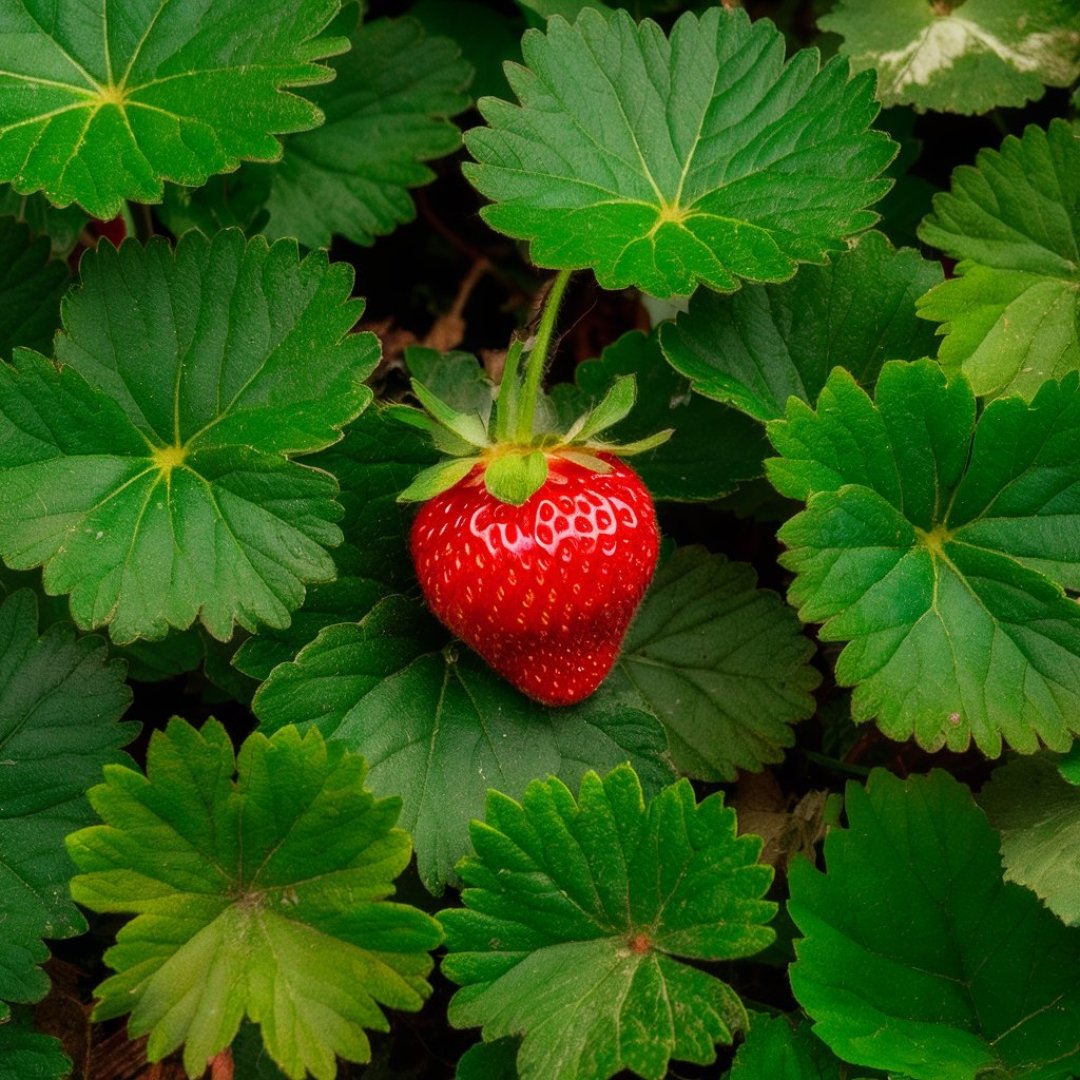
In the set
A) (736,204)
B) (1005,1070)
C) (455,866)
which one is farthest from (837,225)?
(1005,1070)

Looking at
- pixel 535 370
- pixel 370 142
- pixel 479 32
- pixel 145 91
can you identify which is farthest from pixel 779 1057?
pixel 479 32

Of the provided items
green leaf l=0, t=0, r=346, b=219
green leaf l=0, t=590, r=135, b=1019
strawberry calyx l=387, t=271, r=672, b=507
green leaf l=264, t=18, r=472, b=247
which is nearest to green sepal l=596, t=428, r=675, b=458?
strawberry calyx l=387, t=271, r=672, b=507

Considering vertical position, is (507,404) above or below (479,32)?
below

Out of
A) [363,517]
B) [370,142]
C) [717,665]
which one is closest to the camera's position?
[363,517]

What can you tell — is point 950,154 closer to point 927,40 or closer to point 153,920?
point 927,40

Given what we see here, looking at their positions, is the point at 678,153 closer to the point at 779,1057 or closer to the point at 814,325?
the point at 814,325

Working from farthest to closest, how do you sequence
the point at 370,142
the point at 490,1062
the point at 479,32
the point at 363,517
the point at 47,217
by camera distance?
the point at 479,32 → the point at 370,142 → the point at 47,217 → the point at 363,517 → the point at 490,1062
